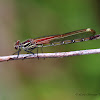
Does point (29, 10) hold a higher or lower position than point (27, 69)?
higher

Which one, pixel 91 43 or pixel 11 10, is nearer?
pixel 91 43

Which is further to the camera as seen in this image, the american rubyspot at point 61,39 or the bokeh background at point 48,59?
the bokeh background at point 48,59

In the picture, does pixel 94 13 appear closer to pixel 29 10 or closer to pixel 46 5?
pixel 46 5

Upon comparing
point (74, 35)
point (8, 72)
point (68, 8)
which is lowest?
point (8, 72)

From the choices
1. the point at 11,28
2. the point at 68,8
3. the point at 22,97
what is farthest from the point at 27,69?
the point at 68,8

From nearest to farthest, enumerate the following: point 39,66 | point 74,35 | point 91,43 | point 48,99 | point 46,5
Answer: point 74,35, point 48,99, point 91,43, point 39,66, point 46,5

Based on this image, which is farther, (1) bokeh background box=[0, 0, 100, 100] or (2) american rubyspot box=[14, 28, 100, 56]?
(1) bokeh background box=[0, 0, 100, 100]

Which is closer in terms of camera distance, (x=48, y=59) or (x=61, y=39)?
(x=61, y=39)

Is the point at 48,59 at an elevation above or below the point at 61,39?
below
